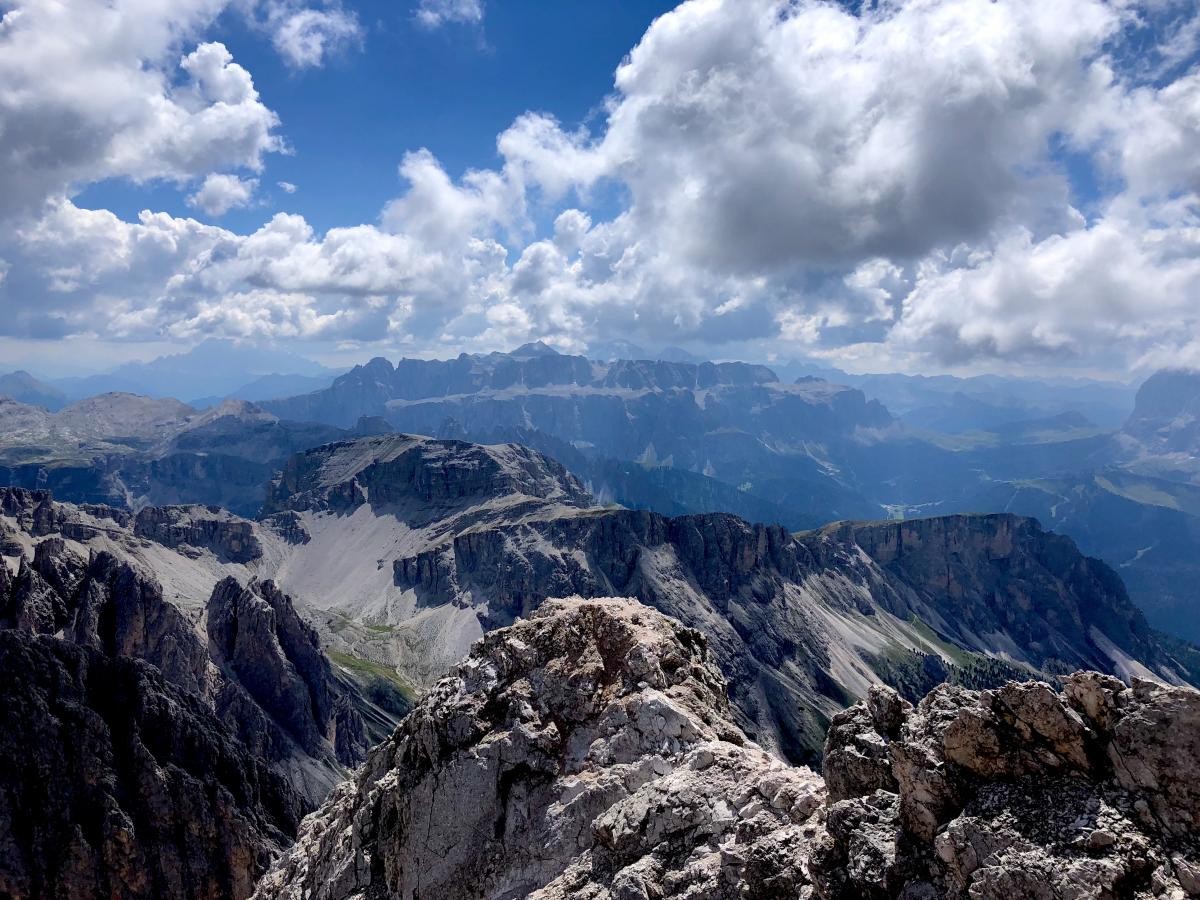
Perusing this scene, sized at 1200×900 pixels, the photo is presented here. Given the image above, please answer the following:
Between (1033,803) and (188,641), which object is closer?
(1033,803)

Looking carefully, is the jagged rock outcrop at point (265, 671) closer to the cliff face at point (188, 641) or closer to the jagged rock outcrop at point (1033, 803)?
the cliff face at point (188, 641)

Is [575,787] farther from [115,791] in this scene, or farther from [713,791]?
[115,791]

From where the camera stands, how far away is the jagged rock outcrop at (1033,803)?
1512cm

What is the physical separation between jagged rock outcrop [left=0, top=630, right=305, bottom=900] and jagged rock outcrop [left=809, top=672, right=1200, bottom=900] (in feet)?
262

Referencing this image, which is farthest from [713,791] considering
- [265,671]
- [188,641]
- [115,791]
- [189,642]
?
[265,671]

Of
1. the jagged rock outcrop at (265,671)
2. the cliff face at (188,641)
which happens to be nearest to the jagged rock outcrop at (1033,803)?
the cliff face at (188,641)

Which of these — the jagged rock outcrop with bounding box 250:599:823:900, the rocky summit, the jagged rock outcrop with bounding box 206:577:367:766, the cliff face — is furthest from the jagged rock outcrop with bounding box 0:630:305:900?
the jagged rock outcrop with bounding box 206:577:367:766

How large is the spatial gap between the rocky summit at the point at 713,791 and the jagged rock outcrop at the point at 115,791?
42171mm

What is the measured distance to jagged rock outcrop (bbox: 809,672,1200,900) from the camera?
15.1 metres

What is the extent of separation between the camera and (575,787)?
1171 inches

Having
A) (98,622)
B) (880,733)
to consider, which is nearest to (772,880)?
(880,733)

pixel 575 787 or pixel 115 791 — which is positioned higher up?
pixel 575 787

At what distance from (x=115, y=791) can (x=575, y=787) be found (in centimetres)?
7021

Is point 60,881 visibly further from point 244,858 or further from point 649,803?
point 649,803
